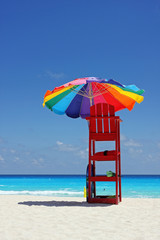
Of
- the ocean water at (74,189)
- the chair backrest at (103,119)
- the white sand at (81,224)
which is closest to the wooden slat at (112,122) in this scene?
the chair backrest at (103,119)

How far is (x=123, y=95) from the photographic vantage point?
9125 millimetres

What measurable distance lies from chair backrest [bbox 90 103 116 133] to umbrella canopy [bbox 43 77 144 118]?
0.65 metres

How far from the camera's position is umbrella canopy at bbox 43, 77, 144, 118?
29.0 feet

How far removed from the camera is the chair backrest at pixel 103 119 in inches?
335

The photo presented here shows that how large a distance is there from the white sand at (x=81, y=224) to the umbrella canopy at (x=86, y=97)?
118 inches

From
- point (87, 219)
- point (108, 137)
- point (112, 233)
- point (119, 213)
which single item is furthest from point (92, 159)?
point (112, 233)

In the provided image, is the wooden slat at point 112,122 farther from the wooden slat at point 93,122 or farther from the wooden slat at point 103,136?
the wooden slat at point 93,122

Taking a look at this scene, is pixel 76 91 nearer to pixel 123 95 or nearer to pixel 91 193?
pixel 123 95

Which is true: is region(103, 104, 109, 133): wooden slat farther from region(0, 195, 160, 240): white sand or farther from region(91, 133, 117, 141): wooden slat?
region(0, 195, 160, 240): white sand

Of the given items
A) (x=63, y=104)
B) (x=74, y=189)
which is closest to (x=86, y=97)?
(x=63, y=104)

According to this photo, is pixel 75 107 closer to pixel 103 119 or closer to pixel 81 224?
pixel 103 119

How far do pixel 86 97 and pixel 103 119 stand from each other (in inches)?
56.5

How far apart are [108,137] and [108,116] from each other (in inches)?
20.9

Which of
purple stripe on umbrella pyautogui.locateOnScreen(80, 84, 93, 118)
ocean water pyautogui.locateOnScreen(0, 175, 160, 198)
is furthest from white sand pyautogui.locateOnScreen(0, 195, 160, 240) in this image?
ocean water pyautogui.locateOnScreen(0, 175, 160, 198)
